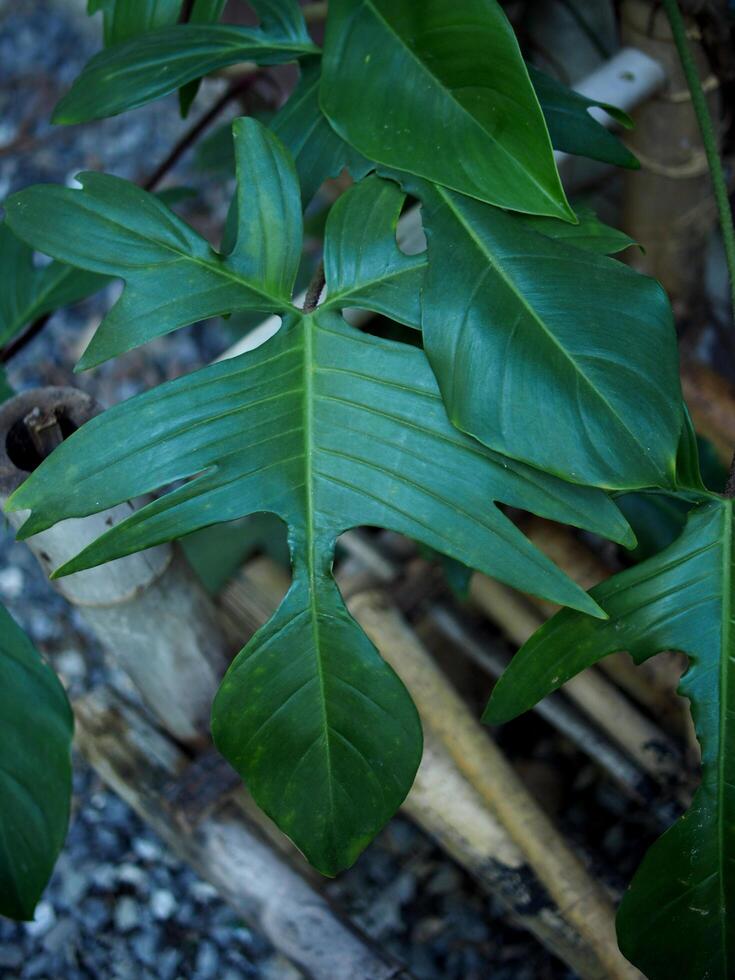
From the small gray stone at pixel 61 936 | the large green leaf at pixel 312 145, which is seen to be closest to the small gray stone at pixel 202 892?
the small gray stone at pixel 61 936

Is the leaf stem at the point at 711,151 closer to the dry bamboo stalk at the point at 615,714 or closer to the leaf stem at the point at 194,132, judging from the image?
the dry bamboo stalk at the point at 615,714

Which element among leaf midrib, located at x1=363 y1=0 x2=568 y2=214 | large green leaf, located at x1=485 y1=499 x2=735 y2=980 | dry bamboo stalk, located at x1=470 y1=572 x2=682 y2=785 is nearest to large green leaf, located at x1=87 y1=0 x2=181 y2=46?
leaf midrib, located at x1=363 y1=0 x2=568 y2=214

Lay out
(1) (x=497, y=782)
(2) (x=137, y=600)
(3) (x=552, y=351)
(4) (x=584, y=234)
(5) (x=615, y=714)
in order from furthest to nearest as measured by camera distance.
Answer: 1. (5) (x=615, y=714)
2. (1) (x=497, y=782)
3. (2) (x=137, y=600)
4. (4) (x=584, y=234)
5. (3) (x=552, y=351)

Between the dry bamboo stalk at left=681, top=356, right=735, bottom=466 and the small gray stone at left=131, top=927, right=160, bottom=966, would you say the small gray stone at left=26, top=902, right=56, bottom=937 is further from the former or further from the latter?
the dry bamboo stalk at left=681, top=356, right=735, bottom=466

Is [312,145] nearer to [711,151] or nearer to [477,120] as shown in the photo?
[477,120]

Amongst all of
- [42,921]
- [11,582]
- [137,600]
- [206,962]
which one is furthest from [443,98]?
[11,582]
